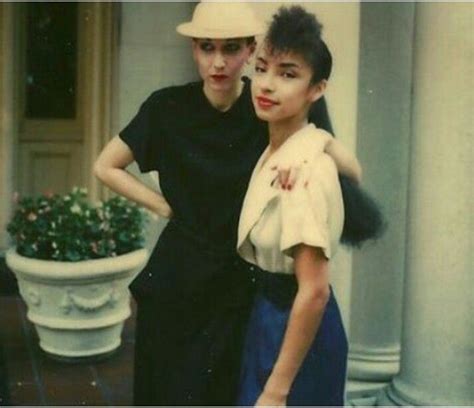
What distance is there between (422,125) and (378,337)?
48.5 inches

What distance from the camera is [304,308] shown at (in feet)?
7.68

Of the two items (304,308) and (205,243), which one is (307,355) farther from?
(205,243)

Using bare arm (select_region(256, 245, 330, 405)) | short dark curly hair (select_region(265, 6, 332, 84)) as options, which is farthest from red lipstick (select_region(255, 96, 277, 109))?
bare arm (select_region(256, 245, 330, 405))

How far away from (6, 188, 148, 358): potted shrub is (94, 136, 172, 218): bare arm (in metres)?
2.18

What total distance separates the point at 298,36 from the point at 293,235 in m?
0.50

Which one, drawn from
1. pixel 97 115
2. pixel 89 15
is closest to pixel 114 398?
→ pixel 97 115

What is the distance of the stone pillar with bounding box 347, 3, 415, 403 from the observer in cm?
450

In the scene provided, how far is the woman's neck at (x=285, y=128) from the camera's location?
2.54 meters

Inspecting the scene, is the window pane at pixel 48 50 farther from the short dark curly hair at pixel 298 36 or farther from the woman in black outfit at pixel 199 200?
the short dark curly hair at pixel 298 36

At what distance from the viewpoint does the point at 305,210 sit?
235 centimetres

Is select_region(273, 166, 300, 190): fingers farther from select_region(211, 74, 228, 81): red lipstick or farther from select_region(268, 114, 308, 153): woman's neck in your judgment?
select_region(211, 74, 228, 81): red lipstick

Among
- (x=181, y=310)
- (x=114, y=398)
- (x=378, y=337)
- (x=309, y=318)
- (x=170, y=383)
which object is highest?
(x=309, y=318)

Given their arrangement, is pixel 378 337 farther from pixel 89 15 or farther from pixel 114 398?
pixel 89 15

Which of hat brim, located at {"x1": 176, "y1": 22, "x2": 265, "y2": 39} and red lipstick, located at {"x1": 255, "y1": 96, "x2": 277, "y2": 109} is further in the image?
hat brim, located at {"x1": 176, "y1": 22, "x2": 265, "y2": 39}
